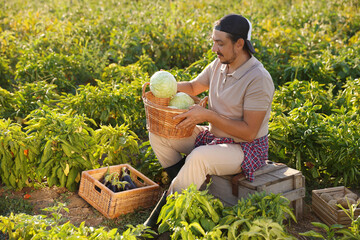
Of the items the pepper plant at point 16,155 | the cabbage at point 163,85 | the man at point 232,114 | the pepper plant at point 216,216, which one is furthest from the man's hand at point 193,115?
the pepper plant at point 16,155

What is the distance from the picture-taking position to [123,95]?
5051mm

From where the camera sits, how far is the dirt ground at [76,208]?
145 inches

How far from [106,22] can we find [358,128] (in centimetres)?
534

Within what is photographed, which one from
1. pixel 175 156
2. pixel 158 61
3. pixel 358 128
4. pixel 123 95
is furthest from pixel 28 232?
pixel 158 61

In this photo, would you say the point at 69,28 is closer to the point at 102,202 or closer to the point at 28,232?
the point at 102,202

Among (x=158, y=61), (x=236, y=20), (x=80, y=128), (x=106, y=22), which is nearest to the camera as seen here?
(x=236, y=20)

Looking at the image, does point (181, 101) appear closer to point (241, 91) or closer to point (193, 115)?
point (193, 115)

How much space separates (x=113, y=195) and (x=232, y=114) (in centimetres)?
110

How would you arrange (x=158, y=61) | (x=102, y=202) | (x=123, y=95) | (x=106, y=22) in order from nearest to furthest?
(x=102, y=202)
(x=123, y=95)
(x=158, y=61)
(x=106, y=22)

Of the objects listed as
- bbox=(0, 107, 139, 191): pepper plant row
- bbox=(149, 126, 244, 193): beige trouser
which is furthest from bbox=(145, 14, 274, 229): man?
bbox=(0, 107, 139, 191): pepper plant row

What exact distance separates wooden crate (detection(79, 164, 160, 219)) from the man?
1.36ft

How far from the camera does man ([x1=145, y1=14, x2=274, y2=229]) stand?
337cm

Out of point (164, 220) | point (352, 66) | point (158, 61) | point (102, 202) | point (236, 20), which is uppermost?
point (236, 20)

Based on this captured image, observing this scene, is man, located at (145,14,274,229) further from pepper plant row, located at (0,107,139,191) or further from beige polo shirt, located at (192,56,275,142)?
pepper plant row, located at (0,107,139,191)
